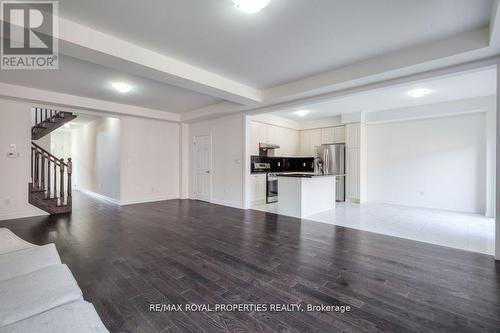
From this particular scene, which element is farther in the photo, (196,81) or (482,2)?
(196,81)

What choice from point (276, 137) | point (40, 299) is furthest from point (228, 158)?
point (40, 299)

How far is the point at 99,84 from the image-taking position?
439cm

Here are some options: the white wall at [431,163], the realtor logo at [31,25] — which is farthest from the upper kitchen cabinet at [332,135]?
the realtor logo at [31,25]

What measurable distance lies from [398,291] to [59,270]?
281 centimetres

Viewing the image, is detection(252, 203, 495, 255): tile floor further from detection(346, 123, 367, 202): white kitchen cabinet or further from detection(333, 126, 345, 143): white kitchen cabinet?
detection(333, 126, 345, 143): white kitchen cabinet

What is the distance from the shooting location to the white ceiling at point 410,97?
13.3ft

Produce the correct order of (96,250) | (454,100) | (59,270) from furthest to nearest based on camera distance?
(454,100) < (96,250) < (59,270)

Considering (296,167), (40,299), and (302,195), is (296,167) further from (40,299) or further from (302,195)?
(40,299)

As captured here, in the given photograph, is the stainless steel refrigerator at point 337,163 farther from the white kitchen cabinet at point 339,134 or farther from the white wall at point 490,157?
the white wall at point 490,157

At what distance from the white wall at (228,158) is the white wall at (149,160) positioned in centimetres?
131

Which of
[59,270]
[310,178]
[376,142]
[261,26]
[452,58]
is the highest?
[261,26]

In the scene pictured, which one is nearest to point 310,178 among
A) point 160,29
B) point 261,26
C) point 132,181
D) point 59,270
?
point 261,26

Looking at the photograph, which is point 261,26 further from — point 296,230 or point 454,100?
point 454,100

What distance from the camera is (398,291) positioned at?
2.14 m
